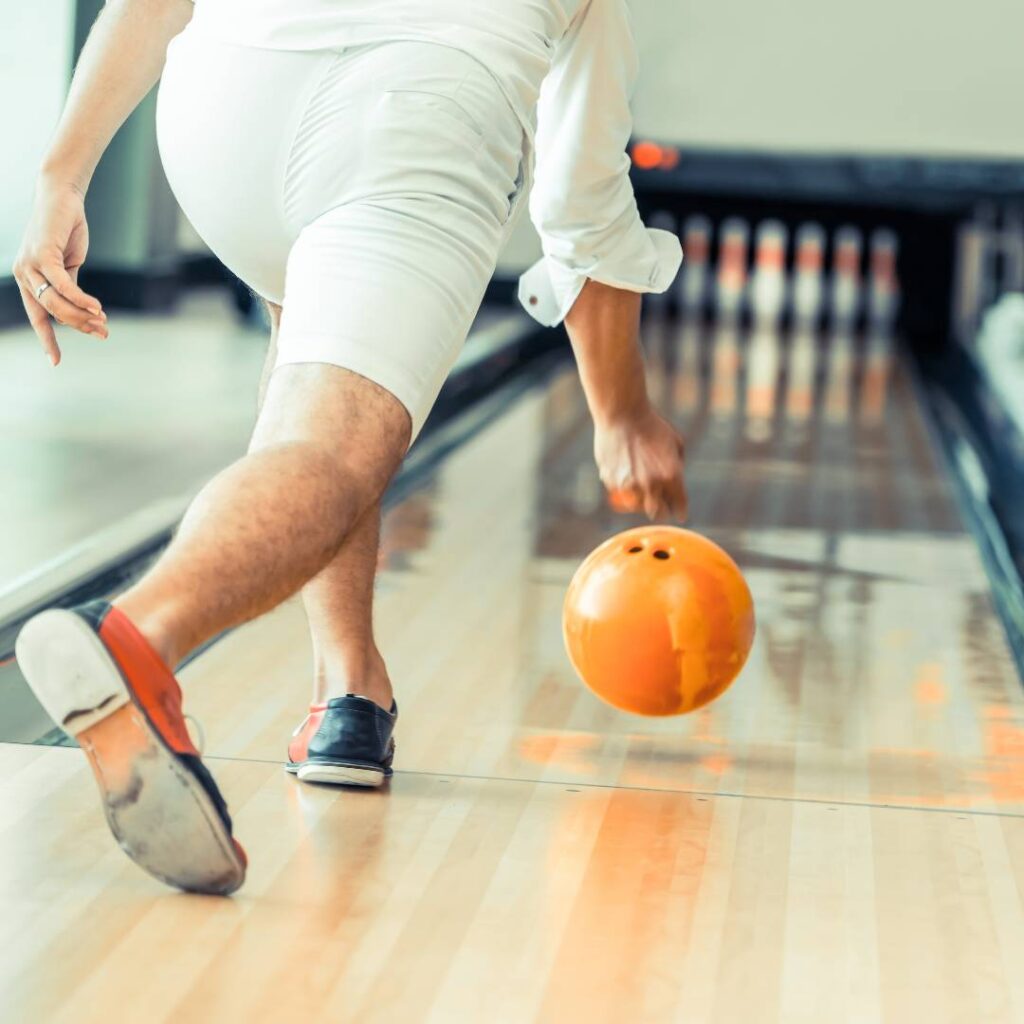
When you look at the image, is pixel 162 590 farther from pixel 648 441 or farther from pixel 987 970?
pixel 648 441

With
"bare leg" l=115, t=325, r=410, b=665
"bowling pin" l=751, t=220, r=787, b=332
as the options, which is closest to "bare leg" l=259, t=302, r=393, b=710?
"bare leg" l=115, t=325, r=410, b=665

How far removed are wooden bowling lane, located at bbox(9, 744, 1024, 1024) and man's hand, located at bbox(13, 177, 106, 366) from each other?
41 centimetres

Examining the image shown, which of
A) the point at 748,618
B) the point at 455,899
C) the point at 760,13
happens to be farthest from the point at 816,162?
the point at 455,899

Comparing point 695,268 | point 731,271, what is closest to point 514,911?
point 695,268

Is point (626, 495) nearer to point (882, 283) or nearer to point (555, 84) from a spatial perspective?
point (555, 84)

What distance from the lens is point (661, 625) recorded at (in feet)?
5.67

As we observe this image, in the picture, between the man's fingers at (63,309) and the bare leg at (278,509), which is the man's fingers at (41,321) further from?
the bare leg at (278,509)

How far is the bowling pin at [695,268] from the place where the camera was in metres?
9.60

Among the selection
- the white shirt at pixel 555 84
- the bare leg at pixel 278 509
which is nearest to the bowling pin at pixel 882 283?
the white shirt at pixel 555 84

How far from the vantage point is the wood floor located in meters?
1.17

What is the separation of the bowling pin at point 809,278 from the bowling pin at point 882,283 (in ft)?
0.89

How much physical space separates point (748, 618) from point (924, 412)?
4007 mm

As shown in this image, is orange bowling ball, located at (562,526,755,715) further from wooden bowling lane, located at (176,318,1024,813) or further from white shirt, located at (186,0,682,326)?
white shirt, located at (186,0,682,326)

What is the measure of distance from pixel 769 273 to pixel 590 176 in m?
8.59
